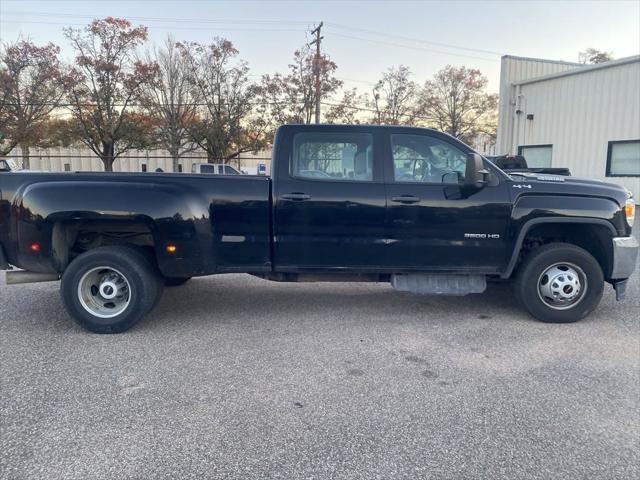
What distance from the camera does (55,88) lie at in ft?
71.9

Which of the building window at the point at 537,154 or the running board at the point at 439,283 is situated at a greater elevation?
the building window at the point at 537,154

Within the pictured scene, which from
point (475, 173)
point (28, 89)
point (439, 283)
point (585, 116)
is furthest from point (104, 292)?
point (28, 89)

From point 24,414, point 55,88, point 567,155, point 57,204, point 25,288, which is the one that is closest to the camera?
point 24,414

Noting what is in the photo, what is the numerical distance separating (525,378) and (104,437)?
9.79 ft

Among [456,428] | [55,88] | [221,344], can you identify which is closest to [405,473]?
[456,428]

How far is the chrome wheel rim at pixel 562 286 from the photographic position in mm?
4758

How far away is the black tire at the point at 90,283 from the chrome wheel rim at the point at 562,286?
13.2ft

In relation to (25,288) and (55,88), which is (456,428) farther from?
(55,88)

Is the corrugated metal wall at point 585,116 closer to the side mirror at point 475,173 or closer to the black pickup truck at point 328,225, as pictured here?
the black pickup truck at point 328,225

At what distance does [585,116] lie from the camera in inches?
684

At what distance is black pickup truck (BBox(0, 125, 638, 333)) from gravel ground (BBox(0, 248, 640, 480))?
48 centimetres

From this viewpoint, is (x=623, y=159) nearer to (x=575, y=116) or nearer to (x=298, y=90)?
(x=575, y=116)

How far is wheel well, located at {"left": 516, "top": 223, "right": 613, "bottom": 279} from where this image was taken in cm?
482

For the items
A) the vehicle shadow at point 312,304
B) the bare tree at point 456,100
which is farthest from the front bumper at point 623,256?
the bare tree at point 456,100
